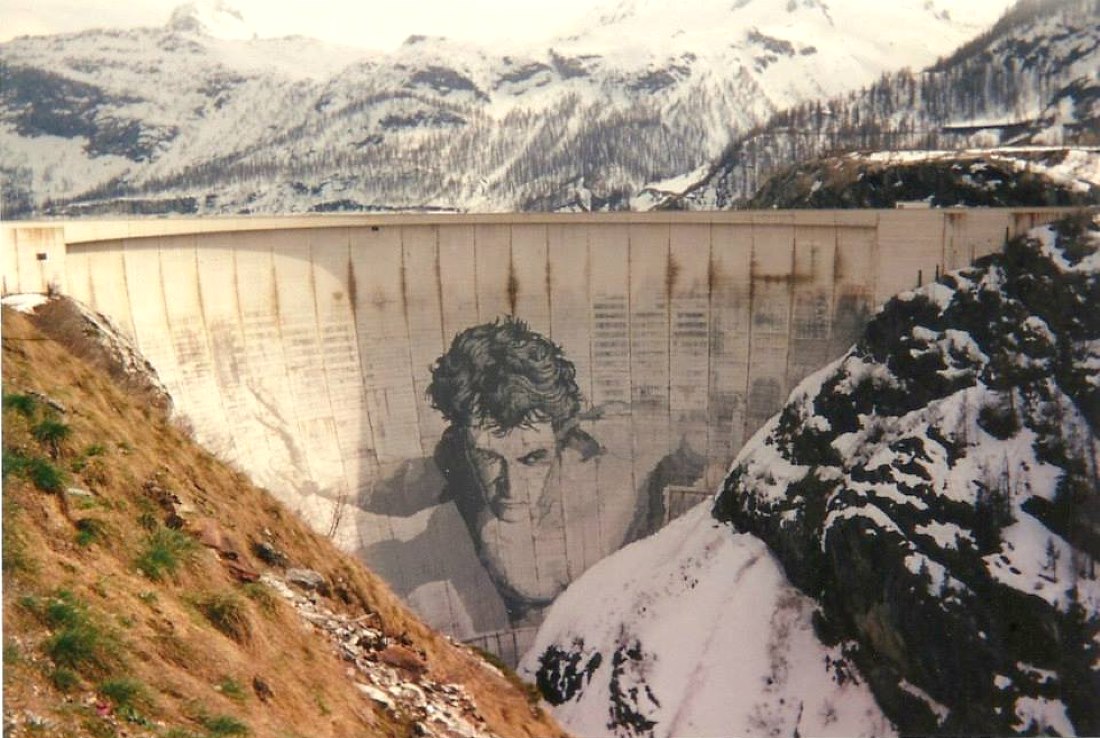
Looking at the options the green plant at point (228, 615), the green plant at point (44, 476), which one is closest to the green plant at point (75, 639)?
the green plant at point (228, 615)

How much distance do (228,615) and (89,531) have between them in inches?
71.2

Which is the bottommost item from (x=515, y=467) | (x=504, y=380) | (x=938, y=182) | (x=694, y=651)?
(x=694, y=651)

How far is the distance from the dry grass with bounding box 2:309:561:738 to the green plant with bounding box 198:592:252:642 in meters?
0.02

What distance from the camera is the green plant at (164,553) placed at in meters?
11.5

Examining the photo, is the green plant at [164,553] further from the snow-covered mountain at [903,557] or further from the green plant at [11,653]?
the snow-covered mountain at [903,557]

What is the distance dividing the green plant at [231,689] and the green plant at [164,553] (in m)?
1.88

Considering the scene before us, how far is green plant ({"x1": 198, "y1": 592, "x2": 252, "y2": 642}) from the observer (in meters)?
11.3

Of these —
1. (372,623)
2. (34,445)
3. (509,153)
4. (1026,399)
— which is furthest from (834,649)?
(509,153)

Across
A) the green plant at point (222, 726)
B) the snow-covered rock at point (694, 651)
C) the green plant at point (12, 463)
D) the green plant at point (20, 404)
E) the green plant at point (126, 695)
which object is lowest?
the snow-covered rock at point (694, 651)

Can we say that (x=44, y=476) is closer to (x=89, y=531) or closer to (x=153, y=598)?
(x=89, y=531)

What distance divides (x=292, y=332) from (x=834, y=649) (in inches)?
705

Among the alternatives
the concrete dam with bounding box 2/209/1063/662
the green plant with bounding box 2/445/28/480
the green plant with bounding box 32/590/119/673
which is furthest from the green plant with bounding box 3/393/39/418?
the concrete dam with bounding box 2/209/1063/662

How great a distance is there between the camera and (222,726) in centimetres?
916

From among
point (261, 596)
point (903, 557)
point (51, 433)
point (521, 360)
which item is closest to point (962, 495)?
point (903, 557)
